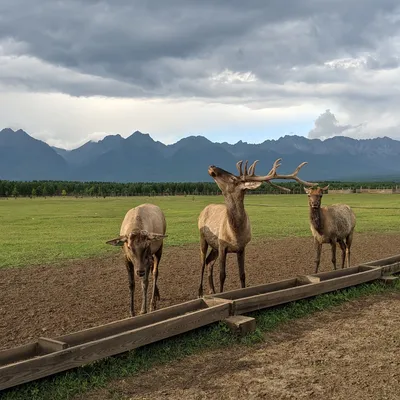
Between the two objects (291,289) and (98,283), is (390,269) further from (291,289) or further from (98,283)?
(98,283)

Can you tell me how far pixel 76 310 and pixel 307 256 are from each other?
9.82 meters

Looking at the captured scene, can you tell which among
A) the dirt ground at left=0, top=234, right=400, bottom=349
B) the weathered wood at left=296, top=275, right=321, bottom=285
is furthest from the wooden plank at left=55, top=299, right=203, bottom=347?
the weathered wood at left=296, top=275, right=321, bottom=285

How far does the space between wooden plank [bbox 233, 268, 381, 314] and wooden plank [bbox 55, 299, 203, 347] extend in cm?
73

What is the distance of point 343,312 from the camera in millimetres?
8688

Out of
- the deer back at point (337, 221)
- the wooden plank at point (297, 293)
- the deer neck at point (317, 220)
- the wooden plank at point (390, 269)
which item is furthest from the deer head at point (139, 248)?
the deer back at point (337, 221)

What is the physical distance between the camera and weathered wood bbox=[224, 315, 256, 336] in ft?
23.4

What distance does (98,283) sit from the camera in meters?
12.3

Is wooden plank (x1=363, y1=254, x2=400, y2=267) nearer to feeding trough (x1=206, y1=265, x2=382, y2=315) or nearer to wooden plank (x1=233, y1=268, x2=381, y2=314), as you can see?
feeding trough (x1=206, y1=265, x2=382, y2=315)

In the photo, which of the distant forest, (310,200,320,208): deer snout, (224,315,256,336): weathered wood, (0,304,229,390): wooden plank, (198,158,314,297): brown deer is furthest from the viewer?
the distant forest

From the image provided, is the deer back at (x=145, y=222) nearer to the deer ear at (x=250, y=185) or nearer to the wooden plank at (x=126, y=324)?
the wooden plank at (x=126, y=324)

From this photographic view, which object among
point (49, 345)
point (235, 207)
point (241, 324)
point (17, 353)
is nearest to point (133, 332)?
point (49, 345)

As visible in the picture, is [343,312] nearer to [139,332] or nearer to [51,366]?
[139,332]

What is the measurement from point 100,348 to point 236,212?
13.8ft

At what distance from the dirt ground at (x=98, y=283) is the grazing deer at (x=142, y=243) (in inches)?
35.2
